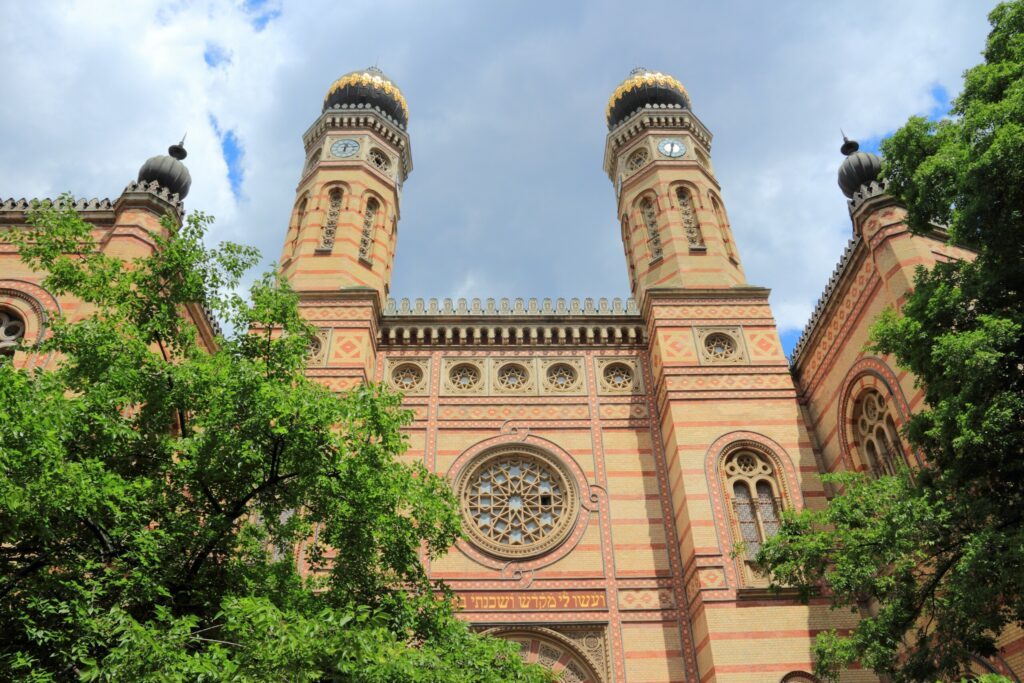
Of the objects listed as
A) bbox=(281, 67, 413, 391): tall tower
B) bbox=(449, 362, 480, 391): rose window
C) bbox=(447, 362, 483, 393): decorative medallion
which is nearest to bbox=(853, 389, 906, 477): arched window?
bbox=(447, 362, 483, 393): decorative medallion

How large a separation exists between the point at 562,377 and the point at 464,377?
212 cm

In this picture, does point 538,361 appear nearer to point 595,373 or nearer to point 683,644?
point 595,373

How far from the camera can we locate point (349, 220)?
1744cm

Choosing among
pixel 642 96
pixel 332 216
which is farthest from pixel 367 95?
pixel 642 96

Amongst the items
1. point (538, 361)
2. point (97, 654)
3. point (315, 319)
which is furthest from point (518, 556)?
point (97, 654)

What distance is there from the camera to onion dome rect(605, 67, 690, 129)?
20219 mm

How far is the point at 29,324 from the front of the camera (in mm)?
11703

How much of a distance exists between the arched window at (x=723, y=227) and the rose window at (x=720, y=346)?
284 cm

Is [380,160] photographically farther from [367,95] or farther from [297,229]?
[297,229]

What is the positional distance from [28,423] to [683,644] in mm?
10224

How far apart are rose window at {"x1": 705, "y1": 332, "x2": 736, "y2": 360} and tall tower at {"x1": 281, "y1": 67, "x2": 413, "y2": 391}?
7147 millimetres

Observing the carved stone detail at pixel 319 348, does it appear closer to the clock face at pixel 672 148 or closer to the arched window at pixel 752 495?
the arched window at pixel 752 495

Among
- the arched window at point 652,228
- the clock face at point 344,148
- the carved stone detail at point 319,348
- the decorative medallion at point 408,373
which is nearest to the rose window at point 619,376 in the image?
the arched window at point 652,228

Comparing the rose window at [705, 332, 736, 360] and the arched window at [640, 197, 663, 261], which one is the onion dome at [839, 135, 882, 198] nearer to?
the rose window at [705, 332, 736, 360]
